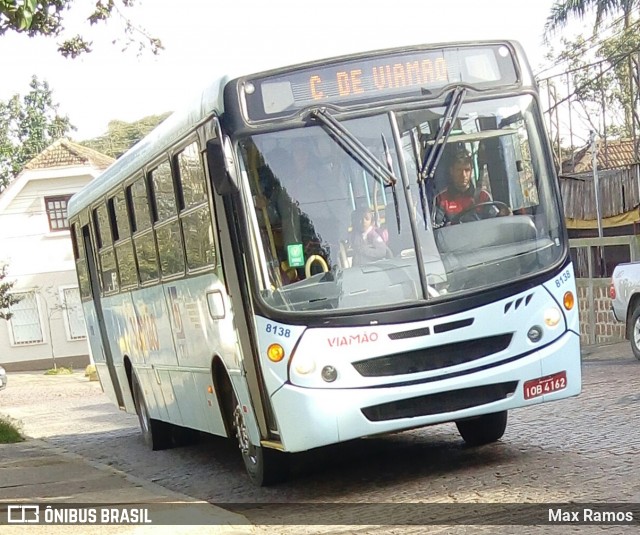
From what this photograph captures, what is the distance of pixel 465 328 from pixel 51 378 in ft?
107

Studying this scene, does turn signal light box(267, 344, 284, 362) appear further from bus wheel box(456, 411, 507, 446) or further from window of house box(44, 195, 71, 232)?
window of house box(44, 195, 71, 232)

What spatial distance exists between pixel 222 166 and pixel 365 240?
1134 millimetres

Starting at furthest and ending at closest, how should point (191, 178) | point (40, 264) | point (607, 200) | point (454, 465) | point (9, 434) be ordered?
point (40, 264), point (607, 200), point (9, 434), point (191, 178), point (454, 465)

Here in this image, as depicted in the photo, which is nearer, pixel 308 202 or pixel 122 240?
pixel 308 202

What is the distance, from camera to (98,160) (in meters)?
47.9

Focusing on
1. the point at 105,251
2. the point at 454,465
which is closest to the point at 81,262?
the point at 105,251

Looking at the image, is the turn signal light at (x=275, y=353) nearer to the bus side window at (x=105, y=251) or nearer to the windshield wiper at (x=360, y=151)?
the windshield wiper at (x=360, y=151)

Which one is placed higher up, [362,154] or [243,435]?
[362,154]

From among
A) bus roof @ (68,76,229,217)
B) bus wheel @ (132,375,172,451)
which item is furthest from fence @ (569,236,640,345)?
bus roof @ (68,76,229,217)

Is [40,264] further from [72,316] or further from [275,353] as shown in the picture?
[275,353]

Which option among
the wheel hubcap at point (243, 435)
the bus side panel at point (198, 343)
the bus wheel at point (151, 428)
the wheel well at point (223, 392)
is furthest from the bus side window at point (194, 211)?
the bus wheel at point (151, 428)

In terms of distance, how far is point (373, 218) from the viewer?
8.80 metres

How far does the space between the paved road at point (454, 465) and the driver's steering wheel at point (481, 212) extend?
1858mm

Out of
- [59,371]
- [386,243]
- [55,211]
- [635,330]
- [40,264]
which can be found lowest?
[59,371]
